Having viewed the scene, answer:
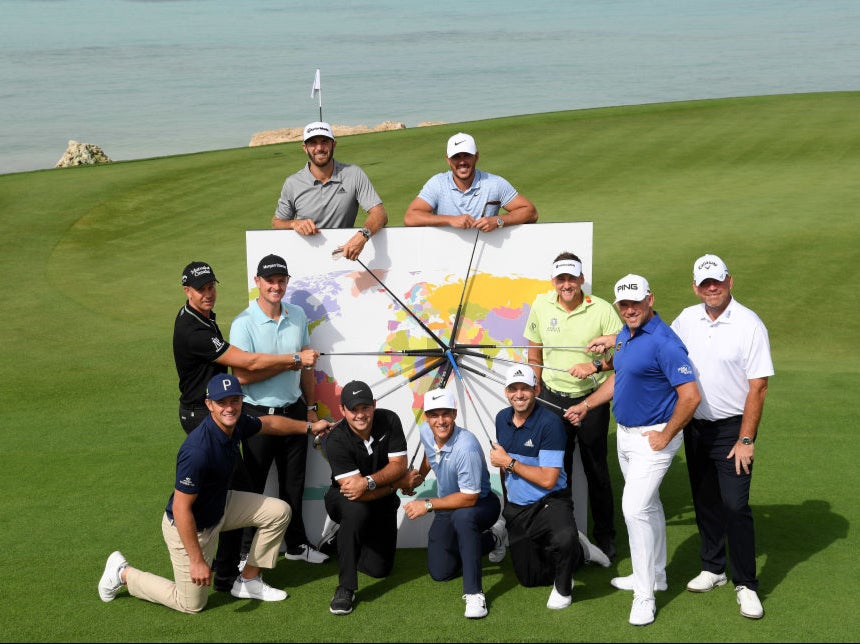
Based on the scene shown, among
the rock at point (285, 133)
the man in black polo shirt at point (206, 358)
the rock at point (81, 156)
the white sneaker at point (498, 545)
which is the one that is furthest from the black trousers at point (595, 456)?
the rock at point (285, 133)

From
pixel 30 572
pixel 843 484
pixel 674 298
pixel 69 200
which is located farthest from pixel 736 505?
pixel 69 200

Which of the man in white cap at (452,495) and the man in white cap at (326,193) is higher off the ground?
the man in white cap at (326,193)

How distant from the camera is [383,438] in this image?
7.16 metres

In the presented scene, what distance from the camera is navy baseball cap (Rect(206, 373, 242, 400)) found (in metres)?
6.49

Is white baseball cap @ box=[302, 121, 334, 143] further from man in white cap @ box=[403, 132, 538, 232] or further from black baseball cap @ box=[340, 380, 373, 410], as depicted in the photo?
black baseball cap @ box=[340, 380, 373, 410]

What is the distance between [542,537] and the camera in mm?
6941

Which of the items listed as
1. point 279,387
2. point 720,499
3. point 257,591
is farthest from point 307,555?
point 720,499

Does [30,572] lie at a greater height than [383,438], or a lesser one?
lesser

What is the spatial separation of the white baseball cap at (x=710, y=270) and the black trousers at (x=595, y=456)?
4.41ft

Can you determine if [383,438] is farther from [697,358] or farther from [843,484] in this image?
[843,484]

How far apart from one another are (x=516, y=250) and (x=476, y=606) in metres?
2.50

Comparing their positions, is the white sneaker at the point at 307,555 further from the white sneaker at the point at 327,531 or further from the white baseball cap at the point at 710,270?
the white baseball cap at the point at 710,270

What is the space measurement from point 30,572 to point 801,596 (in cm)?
505

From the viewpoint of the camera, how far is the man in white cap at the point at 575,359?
286 inches
